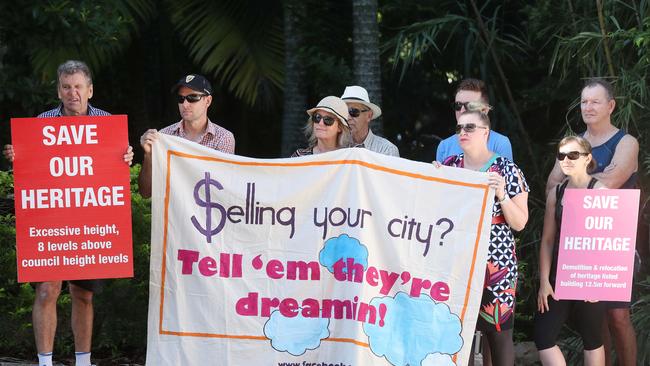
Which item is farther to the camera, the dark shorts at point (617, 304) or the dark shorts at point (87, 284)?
the dark shorts at point (87, 284)

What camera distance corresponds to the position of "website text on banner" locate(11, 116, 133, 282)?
6254 millimetres

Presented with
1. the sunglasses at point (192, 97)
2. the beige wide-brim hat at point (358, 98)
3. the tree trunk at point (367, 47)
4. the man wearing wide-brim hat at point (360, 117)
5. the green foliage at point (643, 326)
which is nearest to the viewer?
the sunglasses at point (192, 97)

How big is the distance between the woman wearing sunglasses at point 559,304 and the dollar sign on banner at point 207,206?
184 cm

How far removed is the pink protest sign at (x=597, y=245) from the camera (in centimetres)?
626

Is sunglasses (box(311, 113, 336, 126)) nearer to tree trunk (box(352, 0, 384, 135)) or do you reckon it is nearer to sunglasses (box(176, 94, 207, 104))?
sunglasses (box(176, 94, 207, 104))

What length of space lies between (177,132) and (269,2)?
6816mm

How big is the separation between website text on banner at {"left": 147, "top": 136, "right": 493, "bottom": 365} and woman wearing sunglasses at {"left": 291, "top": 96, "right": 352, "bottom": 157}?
0.91 ft

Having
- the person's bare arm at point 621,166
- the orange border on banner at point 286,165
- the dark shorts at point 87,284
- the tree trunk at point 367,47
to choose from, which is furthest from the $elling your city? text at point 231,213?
the tree trunk at point 367,47

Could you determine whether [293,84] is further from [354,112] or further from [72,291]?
[72,291]

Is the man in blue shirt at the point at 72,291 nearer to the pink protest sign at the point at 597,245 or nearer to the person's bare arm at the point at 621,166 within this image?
the pink protest sign at the point at 597,245

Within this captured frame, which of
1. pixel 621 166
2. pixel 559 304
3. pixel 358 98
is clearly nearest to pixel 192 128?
pixel 358 98

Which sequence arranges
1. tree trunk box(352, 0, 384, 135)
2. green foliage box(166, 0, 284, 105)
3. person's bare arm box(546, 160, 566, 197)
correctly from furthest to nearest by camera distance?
1. green foliage box(166, 0, 284, 105)
2. tree trunk box(352, 0, 384, 135)
3. person's bare arm box(546, 160, 566, 197)

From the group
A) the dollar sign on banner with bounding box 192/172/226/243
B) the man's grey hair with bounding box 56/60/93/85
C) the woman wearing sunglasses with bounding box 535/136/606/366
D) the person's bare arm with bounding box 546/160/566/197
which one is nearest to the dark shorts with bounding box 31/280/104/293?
the dollar sign on banner with bounding box 192/172/226/243

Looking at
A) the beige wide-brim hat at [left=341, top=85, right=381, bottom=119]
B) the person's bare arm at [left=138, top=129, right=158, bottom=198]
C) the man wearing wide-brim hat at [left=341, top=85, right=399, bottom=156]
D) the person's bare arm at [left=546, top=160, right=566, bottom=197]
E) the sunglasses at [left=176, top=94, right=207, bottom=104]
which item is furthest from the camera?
the beige wide-brim hat at [left=341, top=85, right=381, bottom=119]
